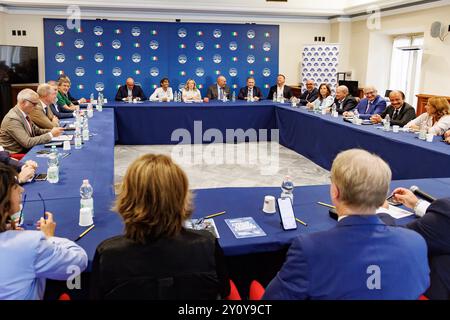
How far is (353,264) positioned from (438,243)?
2.45 feet

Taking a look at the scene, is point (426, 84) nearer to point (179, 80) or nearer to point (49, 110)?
point (179, 80)

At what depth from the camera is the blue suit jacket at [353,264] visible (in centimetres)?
120

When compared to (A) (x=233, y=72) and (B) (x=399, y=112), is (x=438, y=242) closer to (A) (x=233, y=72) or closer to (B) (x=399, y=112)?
(B) (x=399, y=112)

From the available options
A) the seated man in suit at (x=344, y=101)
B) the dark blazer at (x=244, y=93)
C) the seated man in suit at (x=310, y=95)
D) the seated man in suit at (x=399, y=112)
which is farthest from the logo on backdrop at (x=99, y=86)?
the seated man in suit at (x=399, y=112)

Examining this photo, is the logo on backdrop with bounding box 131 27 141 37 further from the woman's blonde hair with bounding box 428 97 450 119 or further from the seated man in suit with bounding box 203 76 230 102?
the woman's blonde hair with bounding box 428 97 450 119

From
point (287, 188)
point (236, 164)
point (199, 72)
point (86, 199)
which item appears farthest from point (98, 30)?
point (287, 188)

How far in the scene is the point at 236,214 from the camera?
7.24 ft

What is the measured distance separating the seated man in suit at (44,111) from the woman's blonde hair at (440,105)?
4.40 metres

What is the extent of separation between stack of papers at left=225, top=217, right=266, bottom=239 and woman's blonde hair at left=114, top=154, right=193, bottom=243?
65cm

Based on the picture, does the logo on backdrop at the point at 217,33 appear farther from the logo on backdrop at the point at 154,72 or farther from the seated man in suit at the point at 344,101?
the seated man in suit at the point at 344,101

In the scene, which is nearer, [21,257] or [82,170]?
[21,257]

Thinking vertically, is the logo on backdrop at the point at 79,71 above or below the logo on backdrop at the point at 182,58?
below

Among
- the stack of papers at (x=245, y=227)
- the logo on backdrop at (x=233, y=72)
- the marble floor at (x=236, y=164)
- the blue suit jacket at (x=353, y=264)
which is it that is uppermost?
the logo on backdrop at (x=233, y=72)
